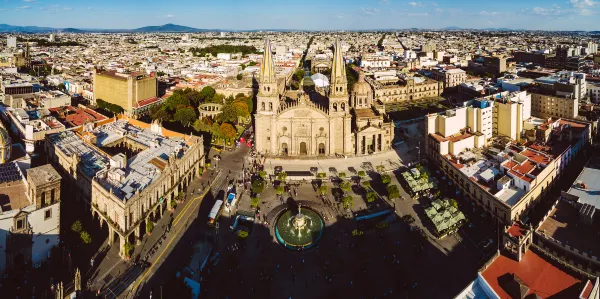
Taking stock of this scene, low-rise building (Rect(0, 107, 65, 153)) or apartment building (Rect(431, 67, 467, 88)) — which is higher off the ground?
apartment building (Rect(431, 67, 467, 88))

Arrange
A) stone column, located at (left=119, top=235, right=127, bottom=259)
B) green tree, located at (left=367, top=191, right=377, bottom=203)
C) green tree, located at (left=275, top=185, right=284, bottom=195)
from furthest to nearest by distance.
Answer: green tree, located at (left=275, top=185, right=284, bottom=195)
green tree, located at (left=367, top=191, right=377, bottom=203)
stone column, located at (left=119, top=235, right=127, bottom=259)

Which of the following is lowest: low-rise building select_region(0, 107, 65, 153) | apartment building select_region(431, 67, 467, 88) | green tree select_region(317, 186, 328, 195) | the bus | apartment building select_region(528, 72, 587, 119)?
the bus

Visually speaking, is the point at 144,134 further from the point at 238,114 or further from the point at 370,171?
the point at 370,171

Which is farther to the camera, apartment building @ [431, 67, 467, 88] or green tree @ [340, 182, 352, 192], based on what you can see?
apartment building @ [431, 67, 467, 88]

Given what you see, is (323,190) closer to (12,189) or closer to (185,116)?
(12,189)

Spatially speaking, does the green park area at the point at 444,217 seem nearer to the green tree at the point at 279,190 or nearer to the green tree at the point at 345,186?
the green tree at the point at 345,186

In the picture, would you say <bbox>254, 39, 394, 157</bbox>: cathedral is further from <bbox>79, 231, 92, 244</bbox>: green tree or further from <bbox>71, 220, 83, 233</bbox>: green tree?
<bbox>79, 231, 92, 244</bbox>: green tree

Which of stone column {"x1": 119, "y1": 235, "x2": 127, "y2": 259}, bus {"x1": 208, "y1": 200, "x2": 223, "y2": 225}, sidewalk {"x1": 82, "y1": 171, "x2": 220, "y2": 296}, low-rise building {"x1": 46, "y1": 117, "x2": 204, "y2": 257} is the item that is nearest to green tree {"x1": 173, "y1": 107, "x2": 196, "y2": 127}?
low-rise building {"x1": 46, "y1": 117, "x2": 204, "y2": 257}

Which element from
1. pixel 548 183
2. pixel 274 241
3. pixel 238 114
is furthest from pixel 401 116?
pixel 274 241

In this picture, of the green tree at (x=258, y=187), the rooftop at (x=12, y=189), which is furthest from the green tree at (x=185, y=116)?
the rooftop at (x=12, y=189)
